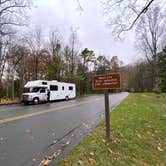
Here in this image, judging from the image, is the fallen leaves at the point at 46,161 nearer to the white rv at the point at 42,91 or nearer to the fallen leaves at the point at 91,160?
Answer: the fallen leaves at the point at 91,160

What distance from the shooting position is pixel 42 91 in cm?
3008

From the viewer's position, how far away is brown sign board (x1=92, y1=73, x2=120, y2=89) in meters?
6.84

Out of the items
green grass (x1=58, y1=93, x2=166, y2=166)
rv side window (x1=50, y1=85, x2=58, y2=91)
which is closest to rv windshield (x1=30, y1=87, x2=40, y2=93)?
rv side window (x1=50, y1=85, x2=58, y2=91)

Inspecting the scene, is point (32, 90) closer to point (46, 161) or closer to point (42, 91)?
point (42, 91)

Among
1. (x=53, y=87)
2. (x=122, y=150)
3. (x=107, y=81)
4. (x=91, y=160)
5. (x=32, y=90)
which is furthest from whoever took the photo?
(x=53, y=87)

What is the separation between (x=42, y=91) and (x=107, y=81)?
2384 cm

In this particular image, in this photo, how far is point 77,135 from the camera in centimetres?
874

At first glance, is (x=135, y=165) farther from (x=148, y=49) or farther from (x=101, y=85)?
(x=148, y=49)

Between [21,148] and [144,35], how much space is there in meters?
44.2

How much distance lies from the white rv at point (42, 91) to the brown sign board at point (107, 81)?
21.9 meters

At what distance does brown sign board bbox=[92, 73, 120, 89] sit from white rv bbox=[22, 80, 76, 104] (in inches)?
862

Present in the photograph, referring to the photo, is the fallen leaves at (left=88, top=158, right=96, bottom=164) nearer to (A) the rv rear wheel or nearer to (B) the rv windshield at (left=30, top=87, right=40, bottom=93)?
(A) the rv rear wheel

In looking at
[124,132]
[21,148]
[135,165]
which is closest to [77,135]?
[124,132]

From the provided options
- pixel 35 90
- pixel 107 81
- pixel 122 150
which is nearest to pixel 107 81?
pixel 107 81
